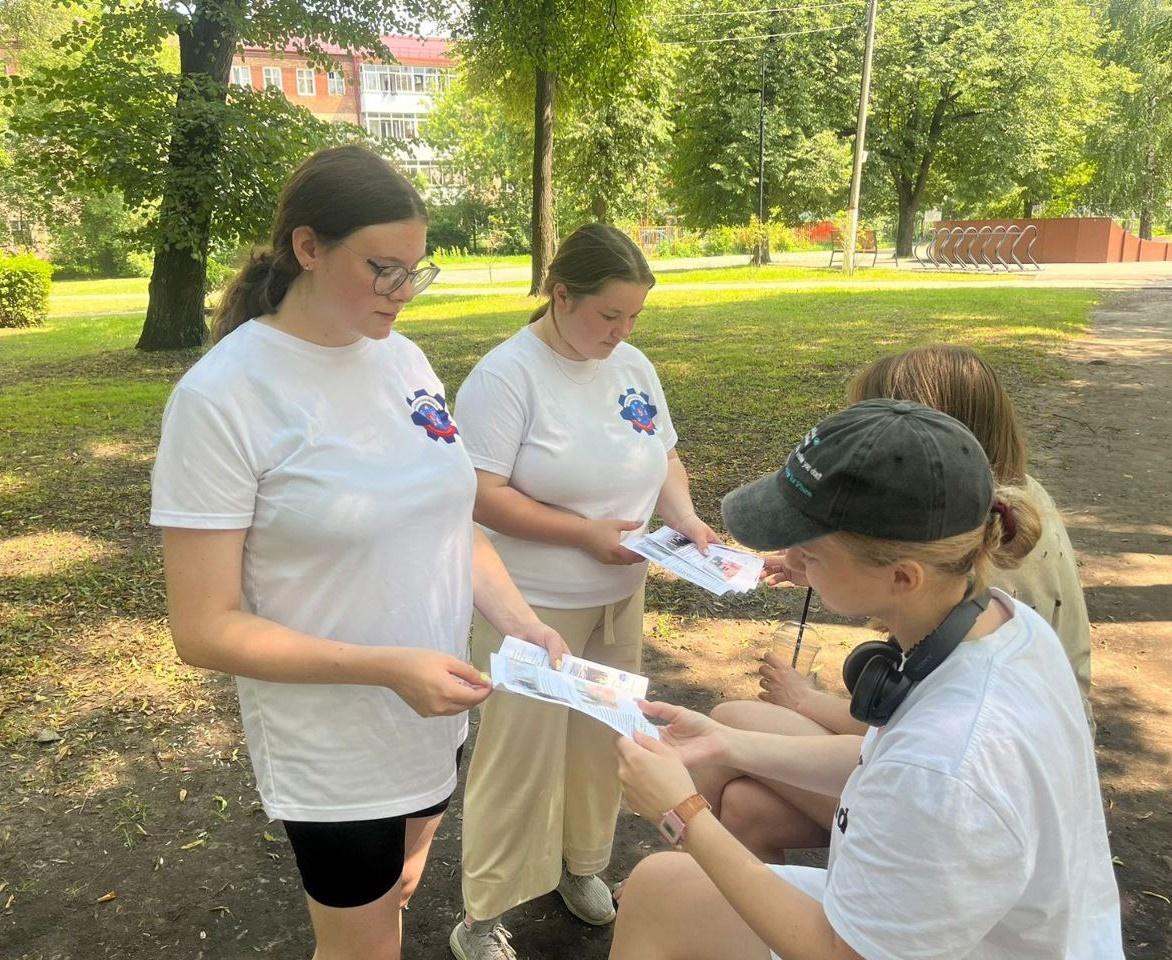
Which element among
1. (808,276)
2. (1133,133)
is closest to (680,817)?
(808,276)

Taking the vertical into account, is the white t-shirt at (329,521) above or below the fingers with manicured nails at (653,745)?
above

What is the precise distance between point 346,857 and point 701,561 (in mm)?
1340

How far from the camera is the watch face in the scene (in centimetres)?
161

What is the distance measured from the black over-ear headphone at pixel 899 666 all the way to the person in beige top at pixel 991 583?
39cm

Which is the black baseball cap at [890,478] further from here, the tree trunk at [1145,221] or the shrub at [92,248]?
the tree trunk at [1145,221]

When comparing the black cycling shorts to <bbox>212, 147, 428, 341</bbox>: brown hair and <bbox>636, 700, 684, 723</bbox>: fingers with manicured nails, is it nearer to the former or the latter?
<bbox>636, 700, 684, 723</bbox>: fingers with manicured nails

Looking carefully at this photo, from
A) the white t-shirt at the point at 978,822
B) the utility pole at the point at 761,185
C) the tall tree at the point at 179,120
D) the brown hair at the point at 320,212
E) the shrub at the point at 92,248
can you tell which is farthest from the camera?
the shrub at the point at 92,248

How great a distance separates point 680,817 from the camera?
1613 millimetres

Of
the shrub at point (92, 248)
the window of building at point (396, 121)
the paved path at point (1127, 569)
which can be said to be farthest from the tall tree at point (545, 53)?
the window of building at point (396, 121)

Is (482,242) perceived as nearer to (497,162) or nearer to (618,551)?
(497,162)

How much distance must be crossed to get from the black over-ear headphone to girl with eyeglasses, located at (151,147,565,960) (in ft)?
2.34

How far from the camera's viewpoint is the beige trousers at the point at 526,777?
2.55m

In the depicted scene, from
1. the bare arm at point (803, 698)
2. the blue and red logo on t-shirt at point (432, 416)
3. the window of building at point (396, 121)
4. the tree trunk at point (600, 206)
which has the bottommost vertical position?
the bare arm at point (803, 698)

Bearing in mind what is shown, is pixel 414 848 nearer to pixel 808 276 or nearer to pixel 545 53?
pixel 545 53
